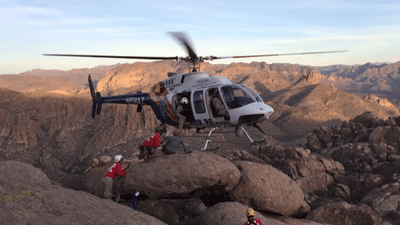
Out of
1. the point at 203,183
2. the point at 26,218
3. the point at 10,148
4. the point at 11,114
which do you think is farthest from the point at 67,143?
the point at 26,218

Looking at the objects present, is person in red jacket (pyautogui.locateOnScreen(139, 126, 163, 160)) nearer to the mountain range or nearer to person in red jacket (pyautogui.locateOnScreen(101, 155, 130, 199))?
person in red jacket (pyautogui.locateOnScreen(101, 155, 130, 199))

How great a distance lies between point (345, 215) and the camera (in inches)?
583

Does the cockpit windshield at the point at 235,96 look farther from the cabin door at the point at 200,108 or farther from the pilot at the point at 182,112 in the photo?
the pilot at the point at 182,112

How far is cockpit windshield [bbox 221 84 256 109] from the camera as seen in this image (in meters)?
13.8

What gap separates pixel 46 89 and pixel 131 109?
13644cm

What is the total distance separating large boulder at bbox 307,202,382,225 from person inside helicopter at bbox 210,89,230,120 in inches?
223

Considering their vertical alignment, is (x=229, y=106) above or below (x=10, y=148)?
above

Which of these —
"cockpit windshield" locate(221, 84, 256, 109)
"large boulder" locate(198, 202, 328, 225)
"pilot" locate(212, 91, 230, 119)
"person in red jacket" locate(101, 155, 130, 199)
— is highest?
"cockpit windshield" locate(221, 84, 256, 109)

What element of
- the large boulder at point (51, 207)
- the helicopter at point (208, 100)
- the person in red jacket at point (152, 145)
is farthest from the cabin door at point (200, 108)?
the large boulder at point (51, 207)

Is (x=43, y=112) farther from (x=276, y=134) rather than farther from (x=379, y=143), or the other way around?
(x=379, y=143)

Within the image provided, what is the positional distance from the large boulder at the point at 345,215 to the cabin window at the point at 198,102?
647cm

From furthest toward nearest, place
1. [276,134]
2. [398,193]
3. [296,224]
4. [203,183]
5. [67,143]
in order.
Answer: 1. [276,134]
2. [67,143]
3. [398,193]
4. [296,224]
5. [203,183]

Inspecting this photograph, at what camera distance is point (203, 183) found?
12102 mm

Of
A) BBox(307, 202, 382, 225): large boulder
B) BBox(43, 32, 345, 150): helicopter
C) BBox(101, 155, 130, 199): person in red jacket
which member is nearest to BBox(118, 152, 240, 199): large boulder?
BBox(101, 155, 130, 199): person in red jacket
